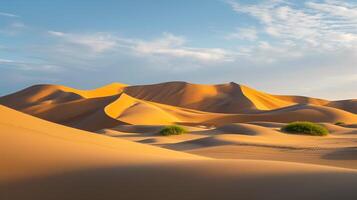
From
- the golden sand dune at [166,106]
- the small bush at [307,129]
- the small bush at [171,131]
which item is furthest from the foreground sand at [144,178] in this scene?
the golden sand dune at [166,106]

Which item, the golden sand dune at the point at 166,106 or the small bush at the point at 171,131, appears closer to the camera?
the small bush at the point at 171,131

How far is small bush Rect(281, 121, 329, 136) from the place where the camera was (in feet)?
81.0

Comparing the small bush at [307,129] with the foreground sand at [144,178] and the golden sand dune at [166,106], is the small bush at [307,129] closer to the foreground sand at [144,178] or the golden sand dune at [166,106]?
the foreground sand at [144,178]

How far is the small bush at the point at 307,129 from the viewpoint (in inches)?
972

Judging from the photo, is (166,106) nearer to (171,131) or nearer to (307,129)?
(171,131)

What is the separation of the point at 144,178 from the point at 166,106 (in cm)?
5891

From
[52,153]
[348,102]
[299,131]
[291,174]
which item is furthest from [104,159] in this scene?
[348,102]

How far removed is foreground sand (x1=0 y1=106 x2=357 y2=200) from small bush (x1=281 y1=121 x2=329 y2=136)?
761 inches

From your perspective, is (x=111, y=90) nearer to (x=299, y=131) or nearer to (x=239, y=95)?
(x=239, y=95)

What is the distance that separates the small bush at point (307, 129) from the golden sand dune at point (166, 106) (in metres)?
22.4

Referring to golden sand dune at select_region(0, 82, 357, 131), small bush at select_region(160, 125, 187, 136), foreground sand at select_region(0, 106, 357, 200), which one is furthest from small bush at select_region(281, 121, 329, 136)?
golden sand dune at select_region(0, 82, 357, 131)

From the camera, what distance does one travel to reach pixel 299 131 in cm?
2556

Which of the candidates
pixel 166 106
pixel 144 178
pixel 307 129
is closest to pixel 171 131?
pixel 307 129

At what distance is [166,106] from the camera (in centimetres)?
6431
